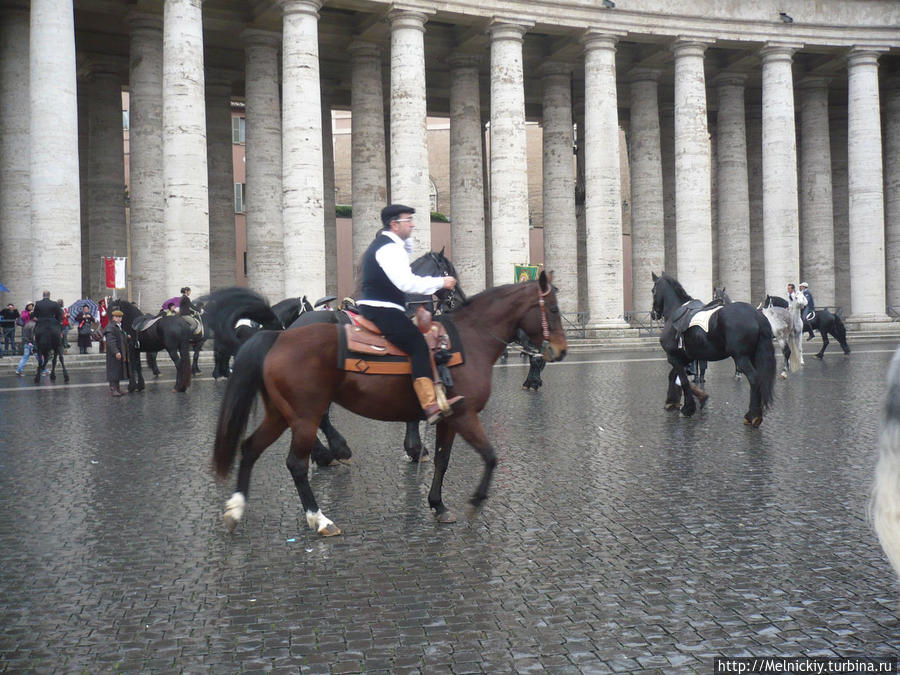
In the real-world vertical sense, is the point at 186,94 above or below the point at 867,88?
below

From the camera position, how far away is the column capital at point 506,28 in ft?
94.3

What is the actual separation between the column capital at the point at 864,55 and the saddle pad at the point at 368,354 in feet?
107

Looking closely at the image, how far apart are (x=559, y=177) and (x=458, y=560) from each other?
97.9 ft

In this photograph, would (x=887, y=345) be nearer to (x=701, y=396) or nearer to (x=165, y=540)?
(x=701, y=396)

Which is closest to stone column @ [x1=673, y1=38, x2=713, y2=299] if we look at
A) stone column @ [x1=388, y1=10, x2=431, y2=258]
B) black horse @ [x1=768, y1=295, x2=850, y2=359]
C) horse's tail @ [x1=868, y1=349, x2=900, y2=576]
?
black horse @ [x1=768, y1=295, x2=850, y2=359]

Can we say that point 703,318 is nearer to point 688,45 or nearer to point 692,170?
point 692,170

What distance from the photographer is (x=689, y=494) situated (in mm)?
6625

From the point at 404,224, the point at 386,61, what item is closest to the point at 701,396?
the point at 404,224

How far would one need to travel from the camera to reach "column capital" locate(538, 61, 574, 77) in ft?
111

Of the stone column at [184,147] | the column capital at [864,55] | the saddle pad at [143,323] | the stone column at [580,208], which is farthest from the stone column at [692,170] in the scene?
the saddle pad at [143,323]

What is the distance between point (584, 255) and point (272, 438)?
3349 centimetres

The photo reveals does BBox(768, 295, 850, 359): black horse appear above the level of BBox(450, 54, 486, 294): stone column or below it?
below

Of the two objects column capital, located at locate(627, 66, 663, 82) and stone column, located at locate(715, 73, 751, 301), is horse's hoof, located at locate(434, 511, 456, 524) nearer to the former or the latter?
column capital, located at locate(627, 66, 663, 82)

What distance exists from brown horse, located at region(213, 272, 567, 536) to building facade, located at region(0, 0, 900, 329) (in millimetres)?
18414
